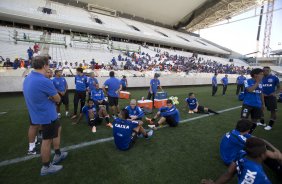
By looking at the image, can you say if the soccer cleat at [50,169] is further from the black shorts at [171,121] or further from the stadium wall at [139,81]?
the stadium wall at [139,81]

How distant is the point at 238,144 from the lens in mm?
3402

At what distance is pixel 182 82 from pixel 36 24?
76.6ft

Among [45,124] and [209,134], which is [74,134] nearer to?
[45,124]

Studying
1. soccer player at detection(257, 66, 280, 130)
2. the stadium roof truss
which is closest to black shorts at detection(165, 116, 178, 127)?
soccer player at detection(257, 66, 280, 130)

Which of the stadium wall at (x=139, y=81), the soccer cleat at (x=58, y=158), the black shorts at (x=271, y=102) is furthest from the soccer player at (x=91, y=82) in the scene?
the stadium wall at (x=139, y=81)

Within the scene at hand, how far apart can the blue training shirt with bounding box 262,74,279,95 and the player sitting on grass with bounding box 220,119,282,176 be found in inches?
141

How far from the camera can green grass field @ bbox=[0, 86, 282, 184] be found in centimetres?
328

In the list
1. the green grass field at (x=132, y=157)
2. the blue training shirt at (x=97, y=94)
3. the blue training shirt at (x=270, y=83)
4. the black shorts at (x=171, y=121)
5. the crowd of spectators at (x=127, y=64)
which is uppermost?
the crowd of spectators at (x=127, y=64)

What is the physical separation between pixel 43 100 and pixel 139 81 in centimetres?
1480

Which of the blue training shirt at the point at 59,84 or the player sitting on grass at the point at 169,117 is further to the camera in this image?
the blue training shirt at the point at 59,84

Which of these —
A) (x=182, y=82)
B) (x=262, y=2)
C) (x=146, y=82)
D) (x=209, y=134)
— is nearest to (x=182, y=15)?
(x=262, y=2)

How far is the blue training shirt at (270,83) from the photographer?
5996 mm

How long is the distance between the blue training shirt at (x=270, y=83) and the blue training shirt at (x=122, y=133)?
4.98 m

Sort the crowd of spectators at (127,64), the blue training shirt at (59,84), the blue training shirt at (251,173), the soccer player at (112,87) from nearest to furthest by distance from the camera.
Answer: the blue training shirt at (251,173) < the blue training shirt at (59,84) < the soccer player at (112,87) < the crowd of spectators at (127,64)
